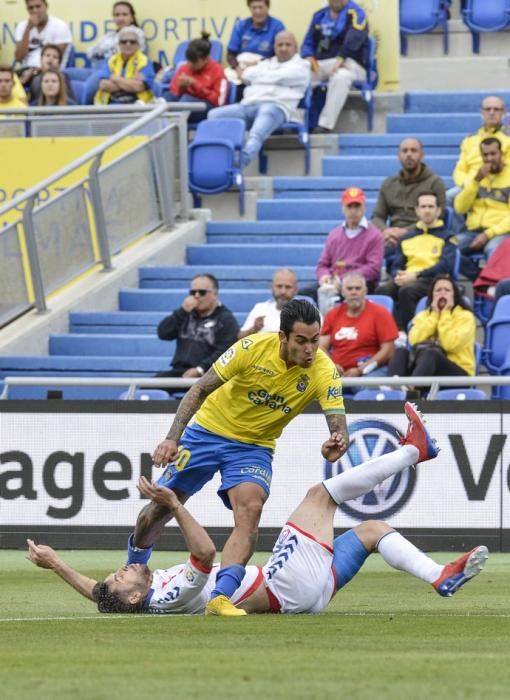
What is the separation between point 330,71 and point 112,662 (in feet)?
46.3

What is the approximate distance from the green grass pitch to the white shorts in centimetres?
13

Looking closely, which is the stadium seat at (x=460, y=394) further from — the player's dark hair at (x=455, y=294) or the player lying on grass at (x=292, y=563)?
the player lying on grass at (x=292, y=563)

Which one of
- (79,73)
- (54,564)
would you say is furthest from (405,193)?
(54,564)

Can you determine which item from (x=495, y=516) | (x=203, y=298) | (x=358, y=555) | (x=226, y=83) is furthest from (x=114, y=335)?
(x=358, y=555)

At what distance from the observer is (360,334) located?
1519 cm

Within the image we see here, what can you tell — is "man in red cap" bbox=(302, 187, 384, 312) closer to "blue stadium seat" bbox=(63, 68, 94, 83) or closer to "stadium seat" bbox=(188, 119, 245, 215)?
"stadium seat" bbox=(188, 119, 245, 215)

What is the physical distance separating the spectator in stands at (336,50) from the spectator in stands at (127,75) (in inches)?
78.4

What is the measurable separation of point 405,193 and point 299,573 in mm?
9209

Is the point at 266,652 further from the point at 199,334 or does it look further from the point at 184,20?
the point at 184,20

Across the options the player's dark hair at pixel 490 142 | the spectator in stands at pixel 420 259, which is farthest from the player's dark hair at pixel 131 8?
the player's dark hair at pixel 490 142

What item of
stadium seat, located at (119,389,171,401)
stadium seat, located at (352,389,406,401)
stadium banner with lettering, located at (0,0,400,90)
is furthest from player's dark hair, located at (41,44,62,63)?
stadium seat, located at (352,389,406,401)

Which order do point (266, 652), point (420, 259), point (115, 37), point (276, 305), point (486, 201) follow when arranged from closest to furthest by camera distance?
point (266, 652) < point (276, 305) < point (420, 259) < point (486, 201) < point (115, 37)

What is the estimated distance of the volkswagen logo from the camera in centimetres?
1395

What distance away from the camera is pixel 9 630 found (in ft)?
26.5
